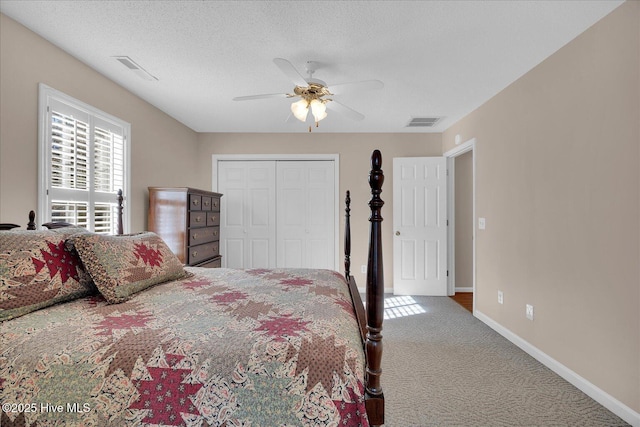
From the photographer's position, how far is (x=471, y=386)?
220cm

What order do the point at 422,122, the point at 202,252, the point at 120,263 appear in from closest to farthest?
the point at 120,263 < the point at 202,252 < the point at 422,122

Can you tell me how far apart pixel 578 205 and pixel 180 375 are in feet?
8.70

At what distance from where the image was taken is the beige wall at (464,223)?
4.91 metres

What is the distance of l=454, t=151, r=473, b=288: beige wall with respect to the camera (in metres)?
4.91

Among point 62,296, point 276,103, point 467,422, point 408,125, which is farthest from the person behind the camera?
point 408,125

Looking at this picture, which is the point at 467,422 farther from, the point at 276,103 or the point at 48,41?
the point at 48,41

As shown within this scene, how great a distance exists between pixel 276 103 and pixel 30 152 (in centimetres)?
224

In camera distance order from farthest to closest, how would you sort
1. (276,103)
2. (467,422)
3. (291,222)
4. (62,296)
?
(291,222) < (276,103) < (467,422) < (62,296)

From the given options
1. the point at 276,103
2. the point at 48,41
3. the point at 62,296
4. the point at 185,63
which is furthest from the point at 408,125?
the point at 62,296

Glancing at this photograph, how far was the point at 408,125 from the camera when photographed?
14.5 ft

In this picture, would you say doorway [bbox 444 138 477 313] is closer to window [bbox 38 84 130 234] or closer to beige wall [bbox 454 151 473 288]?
beige wall [bbox 454 151 473 288]

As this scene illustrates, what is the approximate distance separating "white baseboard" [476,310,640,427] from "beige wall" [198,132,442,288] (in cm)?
209

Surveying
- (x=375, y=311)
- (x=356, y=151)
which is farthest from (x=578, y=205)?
(x=356, y=151)

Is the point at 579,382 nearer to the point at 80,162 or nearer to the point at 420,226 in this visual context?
the point at 420,226
